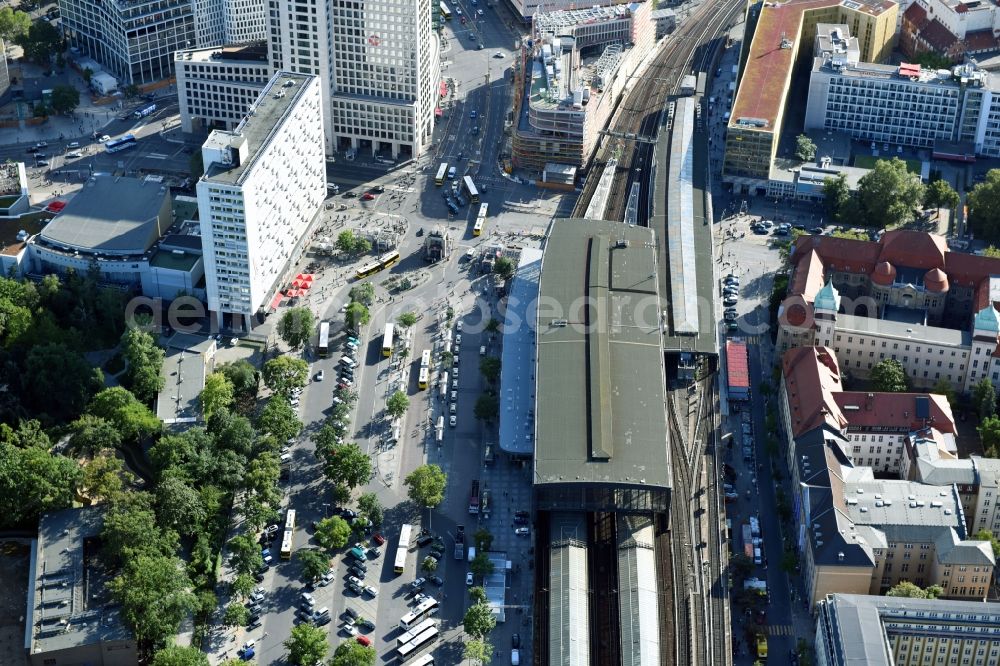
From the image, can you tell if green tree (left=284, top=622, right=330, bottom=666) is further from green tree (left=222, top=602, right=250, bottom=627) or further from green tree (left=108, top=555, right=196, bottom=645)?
green tree (left=108, top=555, right=196, bottom=645)

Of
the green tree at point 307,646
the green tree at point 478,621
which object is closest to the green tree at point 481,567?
the green tree at point 478,621

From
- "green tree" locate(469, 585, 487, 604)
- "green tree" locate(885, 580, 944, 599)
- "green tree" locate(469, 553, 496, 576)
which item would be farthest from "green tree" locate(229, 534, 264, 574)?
"green tree" locate(885, 580, 944, 599)

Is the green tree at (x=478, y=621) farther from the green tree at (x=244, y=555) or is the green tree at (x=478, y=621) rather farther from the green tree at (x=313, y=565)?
the green tree at (x=244, y=555)

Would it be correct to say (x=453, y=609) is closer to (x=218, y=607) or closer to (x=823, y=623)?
(x=218, y=607)

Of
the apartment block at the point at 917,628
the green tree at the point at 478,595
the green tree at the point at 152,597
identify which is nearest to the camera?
the apartment block at the point at 917,628

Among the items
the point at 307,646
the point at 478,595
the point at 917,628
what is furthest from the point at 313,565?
the point at 917,628

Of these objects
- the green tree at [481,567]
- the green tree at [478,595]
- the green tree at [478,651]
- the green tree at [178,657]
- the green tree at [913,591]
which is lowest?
the green tree at [478,651]
